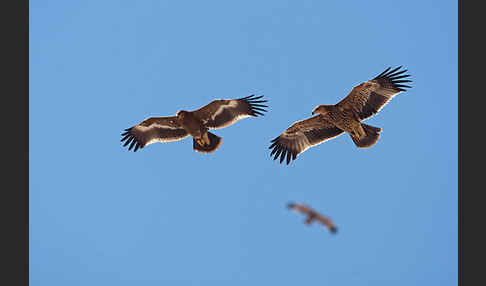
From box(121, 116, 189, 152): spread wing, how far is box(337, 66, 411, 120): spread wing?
14.9ft

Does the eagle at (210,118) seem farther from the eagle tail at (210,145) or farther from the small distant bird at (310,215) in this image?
the small distant bird at (310,215)

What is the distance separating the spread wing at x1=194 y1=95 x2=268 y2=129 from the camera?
13.0 metres

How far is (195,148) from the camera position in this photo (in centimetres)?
1305

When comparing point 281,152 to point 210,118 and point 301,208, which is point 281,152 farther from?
point 301,208

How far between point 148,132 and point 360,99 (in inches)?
232

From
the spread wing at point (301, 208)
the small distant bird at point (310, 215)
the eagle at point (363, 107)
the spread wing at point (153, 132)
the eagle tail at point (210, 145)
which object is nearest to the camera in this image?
the small distant bird at point (310, 215)

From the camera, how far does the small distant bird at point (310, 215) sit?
755 centimetres

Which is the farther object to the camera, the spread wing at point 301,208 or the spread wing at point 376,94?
the spread wing at point 376,94

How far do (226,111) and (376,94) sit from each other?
3.95m

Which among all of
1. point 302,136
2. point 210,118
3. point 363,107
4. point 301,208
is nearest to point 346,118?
point 363,107

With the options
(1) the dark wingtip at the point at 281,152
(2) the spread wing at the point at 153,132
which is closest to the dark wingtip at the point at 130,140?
(2) the spread wing at the point at 153,132

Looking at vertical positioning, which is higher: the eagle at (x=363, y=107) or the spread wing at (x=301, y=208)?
the eagle at (x=363, y=107)

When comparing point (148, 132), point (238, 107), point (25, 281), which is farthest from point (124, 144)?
point (25, 281)

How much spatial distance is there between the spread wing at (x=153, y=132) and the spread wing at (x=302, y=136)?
266cm
